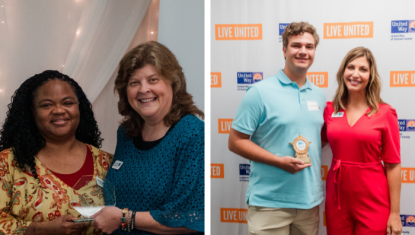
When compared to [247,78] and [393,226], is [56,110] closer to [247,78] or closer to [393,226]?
[247,78]

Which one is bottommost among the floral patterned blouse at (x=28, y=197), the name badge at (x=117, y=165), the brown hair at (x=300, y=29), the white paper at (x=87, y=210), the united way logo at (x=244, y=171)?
the united way logo at (x=244, y=171)

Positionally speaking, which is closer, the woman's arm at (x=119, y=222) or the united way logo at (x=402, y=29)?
the woman's arm at (x=119, y=222)

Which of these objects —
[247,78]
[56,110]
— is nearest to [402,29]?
[247,78]

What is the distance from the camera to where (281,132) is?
1870 mm

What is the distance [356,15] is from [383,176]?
1192 mm

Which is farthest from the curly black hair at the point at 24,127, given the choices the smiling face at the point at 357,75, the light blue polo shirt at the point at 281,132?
the smiling face at the point at 357,75

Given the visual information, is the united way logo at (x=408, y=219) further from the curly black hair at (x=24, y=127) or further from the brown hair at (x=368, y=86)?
the curly black hair at (x=24, y=127)

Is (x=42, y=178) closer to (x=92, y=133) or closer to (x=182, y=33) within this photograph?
(x=92, y=133)

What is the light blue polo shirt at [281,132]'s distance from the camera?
1.86 meters

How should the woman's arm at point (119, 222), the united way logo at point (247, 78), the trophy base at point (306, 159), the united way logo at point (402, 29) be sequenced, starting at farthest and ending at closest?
the united way logo at point (247, 78) < the united way logo at point (402, 29) < the trophy base at point (306, 159) < the woman's arm at point (119, 222)

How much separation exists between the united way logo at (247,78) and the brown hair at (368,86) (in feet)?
1.97

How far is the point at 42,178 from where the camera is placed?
80cm

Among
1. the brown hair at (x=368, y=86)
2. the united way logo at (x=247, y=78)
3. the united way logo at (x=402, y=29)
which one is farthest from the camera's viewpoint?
the united way logo at (x=247, y=78)

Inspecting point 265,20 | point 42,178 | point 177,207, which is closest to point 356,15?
point 265,20
